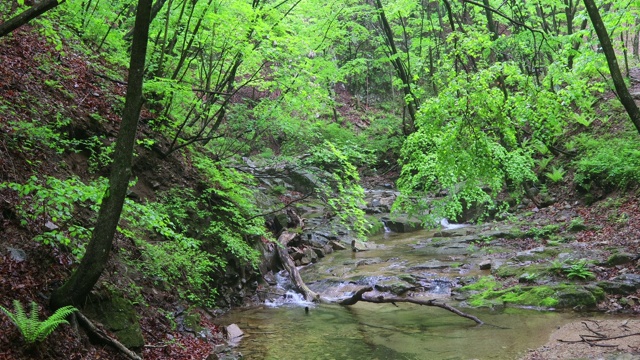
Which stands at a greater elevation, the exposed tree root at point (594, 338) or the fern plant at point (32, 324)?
the fern plant at point (32, 324)

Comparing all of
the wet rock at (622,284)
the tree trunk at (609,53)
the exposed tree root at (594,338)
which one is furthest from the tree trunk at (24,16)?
the wet rock at (622,284)

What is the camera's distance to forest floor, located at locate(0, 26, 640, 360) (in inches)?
192

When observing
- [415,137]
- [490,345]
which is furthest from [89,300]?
[415,137]

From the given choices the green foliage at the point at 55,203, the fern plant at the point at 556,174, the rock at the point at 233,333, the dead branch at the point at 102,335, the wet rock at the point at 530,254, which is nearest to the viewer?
the green foliage at the point at 55,203

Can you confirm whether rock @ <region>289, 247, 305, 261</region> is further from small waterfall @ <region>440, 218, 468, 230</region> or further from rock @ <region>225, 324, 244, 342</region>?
small waterfall @ <region>440, 218, 468, 230</region>

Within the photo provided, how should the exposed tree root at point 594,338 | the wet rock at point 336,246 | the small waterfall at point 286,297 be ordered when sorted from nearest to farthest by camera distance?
the exposed tree root at point 594,338 → the small waterfall at point 286,297 → the wet rock at point 336,246

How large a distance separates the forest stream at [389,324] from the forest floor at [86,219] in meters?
0.68

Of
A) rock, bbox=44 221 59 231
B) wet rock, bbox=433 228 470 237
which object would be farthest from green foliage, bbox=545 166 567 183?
rock, bbox=44 221 59 231

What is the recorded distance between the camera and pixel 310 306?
436 inches

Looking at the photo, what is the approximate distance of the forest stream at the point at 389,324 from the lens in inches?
297

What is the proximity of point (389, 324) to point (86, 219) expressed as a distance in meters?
6.01

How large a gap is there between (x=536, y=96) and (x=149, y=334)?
8485mm

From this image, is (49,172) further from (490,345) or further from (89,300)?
(490,345)

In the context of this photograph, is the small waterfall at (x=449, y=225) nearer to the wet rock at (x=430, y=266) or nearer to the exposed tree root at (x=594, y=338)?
the wet rock at (x=430, y=266)
